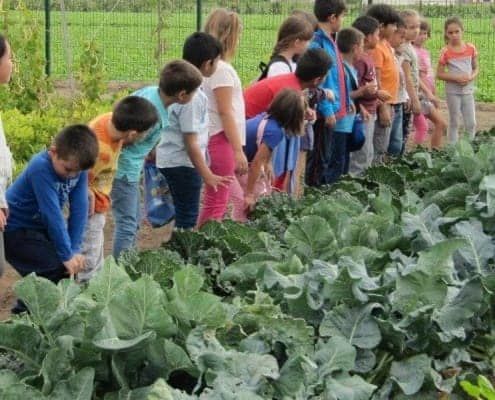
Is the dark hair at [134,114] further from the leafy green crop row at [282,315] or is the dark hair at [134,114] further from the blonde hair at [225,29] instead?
the blonde hair at [225,29]

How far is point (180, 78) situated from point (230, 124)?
82 centimetres

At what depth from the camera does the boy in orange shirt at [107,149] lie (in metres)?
5.67

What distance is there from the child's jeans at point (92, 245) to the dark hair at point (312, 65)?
180 centimetres

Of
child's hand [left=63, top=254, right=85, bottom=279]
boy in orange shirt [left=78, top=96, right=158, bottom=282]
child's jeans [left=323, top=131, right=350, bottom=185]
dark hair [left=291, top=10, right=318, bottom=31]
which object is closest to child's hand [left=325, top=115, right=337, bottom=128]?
child's jeans [left=323, top=131, right=350, bottom=185]

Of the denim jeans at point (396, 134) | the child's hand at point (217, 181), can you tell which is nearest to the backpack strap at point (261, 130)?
the child's hand at point (217, 181)

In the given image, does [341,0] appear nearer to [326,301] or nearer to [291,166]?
[291,166]

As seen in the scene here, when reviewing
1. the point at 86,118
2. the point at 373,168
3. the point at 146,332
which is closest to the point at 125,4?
the point at 86,118

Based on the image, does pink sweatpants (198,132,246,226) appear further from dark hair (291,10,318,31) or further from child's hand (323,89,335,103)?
dark hair (291,10,318,31)

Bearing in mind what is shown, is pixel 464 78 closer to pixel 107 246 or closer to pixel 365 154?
pixel 365 154

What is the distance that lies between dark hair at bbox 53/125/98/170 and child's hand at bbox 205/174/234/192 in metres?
1.40

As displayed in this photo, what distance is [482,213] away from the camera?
4.68 meters

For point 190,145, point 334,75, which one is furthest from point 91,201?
point 334,75

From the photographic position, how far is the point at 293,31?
7539 mm

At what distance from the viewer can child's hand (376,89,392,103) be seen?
8.72 meters
